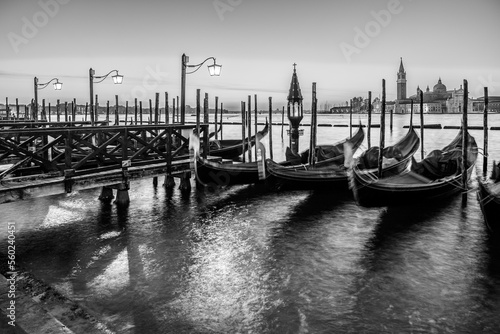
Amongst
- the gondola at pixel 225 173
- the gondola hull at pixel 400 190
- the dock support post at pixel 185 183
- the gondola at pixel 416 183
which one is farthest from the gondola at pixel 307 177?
the dock support post at pixel 185 183

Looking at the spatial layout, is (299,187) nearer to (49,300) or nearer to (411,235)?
(411,235)

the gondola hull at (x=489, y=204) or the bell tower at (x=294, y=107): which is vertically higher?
the bell tower at (x=294, y=107)

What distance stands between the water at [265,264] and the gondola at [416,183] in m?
0.40

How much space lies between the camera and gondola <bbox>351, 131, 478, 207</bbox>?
7.39 meters

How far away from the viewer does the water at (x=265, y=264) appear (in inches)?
157

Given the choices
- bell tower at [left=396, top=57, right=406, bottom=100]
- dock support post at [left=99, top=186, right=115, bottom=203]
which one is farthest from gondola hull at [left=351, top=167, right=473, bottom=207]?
bell tower at [left=396, top=57, right=406, bottom=100]

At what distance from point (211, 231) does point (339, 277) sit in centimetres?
265

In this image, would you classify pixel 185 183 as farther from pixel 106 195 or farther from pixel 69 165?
pixel 69 165

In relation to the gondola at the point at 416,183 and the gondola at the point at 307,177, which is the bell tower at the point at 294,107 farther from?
the gondola at the point at 307,177

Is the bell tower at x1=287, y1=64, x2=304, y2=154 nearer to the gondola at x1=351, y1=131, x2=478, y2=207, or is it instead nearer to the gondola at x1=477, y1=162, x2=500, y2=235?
the gondola at x1=351, y1=131, x2=478, y2=207

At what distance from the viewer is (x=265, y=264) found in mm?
5469

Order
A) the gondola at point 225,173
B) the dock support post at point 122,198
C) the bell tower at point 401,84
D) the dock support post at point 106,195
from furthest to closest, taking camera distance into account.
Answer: the bell tower at point 401,84 → the gondola at point 225,173 → the dock support post at point 106,195 → the dock support post at point 122,198

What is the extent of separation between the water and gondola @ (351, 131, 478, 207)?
396 mm

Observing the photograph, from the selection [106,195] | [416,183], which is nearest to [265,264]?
[106,195]
